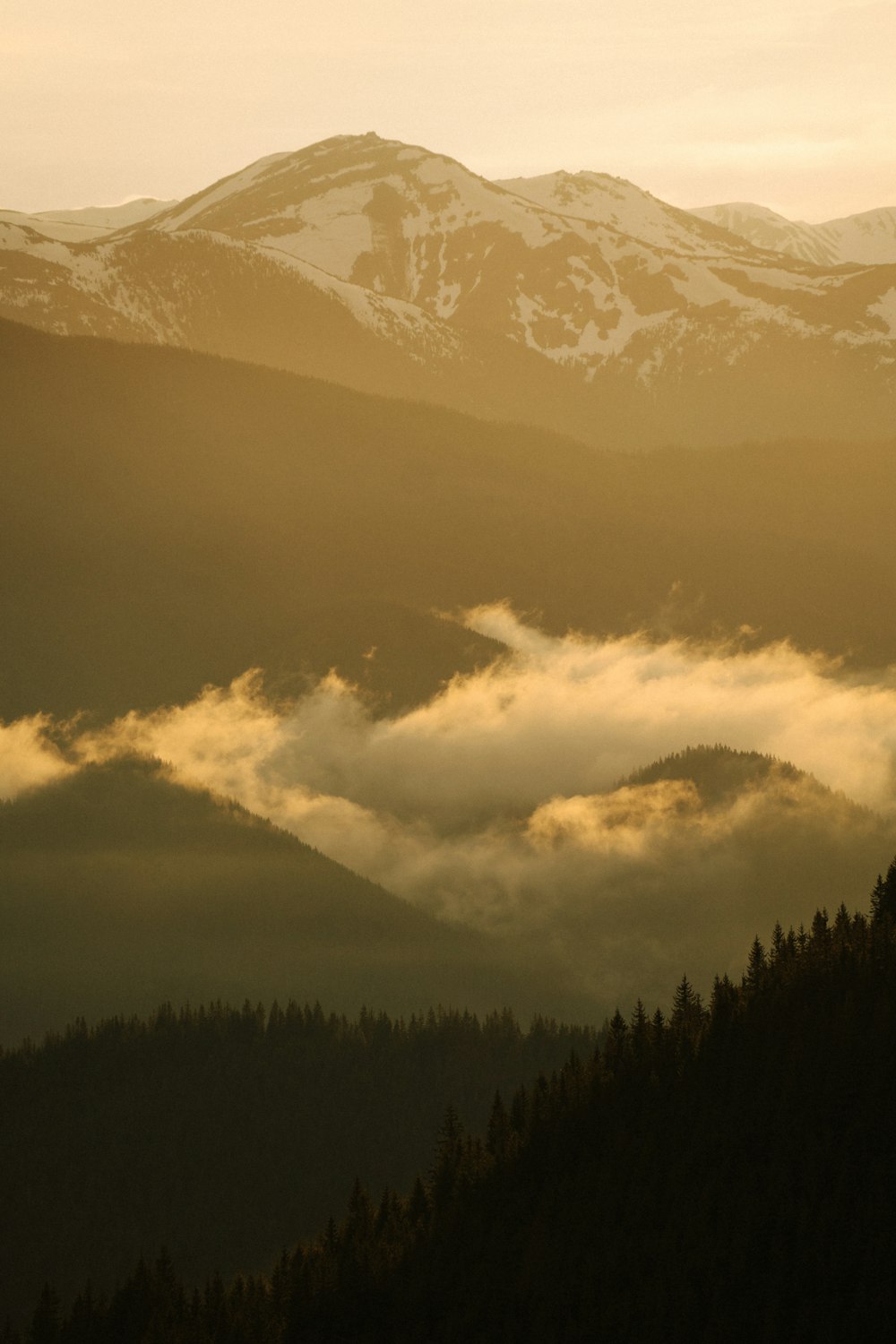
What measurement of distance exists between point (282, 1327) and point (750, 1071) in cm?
4876

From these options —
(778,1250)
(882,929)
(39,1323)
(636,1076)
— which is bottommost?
(39,1323)

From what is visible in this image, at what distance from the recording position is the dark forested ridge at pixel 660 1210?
14712 cm

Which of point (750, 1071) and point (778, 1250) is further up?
point (750, 1071)

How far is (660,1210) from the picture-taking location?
16012 cm

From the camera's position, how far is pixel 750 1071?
166 meters

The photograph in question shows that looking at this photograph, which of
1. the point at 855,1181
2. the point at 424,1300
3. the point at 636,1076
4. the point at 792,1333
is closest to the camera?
Result: the point at 792,1333

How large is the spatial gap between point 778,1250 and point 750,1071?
20.7 meters

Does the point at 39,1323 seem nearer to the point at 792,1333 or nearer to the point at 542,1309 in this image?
the point at 542,1309

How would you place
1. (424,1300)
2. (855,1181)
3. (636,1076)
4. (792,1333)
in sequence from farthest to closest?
(636,1076) < (424,1300) < (855,1181) < (792,1333)

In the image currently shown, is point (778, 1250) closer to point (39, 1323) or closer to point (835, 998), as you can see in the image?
point (835, 998)

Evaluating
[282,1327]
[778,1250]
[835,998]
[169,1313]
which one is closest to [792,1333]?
[778,1250]

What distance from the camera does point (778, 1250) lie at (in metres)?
148

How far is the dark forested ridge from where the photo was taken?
147 m

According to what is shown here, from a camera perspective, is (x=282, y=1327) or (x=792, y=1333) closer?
(x=792, y=1333)
